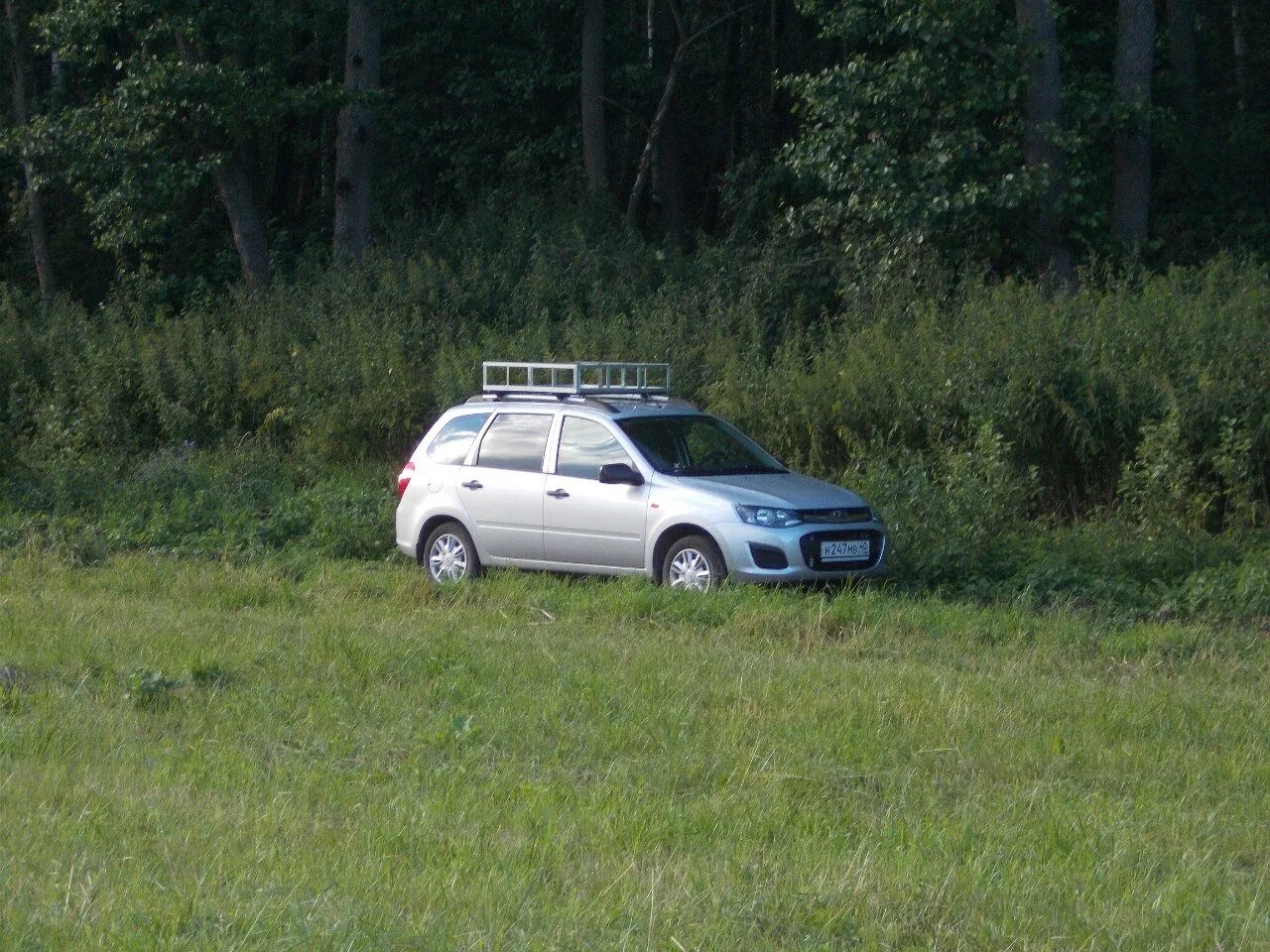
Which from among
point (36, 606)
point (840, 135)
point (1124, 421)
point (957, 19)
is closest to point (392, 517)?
point (36, 606)

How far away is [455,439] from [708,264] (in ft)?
29.9

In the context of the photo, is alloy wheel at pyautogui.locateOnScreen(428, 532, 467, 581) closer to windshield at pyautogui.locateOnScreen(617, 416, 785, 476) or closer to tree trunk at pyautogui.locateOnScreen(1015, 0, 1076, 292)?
windshield at pyautogui.locateOnScreen(617, 416, 785, 476)

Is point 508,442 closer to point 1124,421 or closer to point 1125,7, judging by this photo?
point 1124,421

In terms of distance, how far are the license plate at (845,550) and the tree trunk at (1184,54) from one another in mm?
14967

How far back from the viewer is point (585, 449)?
13055mm

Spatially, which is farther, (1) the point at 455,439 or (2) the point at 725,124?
(2) the point at 725,124

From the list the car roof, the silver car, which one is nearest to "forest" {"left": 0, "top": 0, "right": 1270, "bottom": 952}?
the silver car

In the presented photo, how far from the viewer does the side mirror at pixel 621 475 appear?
493 inches

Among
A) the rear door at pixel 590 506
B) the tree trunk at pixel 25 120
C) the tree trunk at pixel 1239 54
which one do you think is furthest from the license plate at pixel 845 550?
the tree trunk at pixel 25 120

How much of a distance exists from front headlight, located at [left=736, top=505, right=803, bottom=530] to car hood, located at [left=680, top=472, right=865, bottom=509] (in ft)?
0.15

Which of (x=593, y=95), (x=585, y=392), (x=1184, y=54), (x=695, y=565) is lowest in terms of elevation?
(x=695, y=565)

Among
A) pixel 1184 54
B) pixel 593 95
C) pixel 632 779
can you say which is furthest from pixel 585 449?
pixel 593 95

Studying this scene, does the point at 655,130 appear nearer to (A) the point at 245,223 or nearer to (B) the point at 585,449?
(A) the point at 245,223

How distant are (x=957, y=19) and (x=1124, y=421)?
22.7 feet
